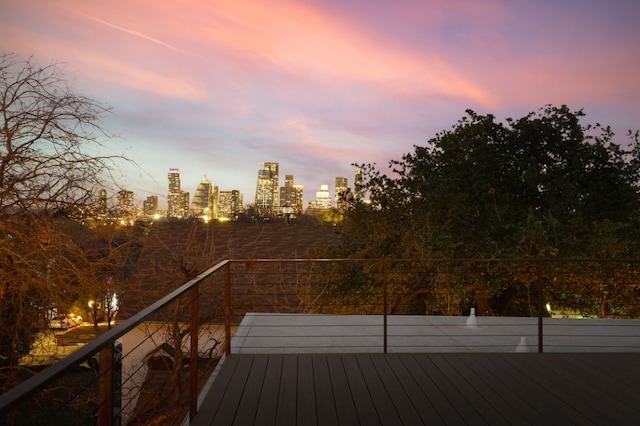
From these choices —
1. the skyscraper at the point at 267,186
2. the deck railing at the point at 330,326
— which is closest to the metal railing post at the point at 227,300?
the deck railing at the point at 330,326

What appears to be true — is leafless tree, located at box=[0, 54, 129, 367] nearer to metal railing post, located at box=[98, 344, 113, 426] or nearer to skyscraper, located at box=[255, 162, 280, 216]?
metal railing post, located at box=[98, 344, 113, 426]

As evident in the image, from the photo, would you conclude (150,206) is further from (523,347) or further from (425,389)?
(523,347)

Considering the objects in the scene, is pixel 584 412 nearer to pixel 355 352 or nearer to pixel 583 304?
pixel 355 352

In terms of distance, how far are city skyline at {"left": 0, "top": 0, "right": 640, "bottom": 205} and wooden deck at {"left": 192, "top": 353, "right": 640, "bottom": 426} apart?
9.52 feet

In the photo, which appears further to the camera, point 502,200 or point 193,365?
point 502,200

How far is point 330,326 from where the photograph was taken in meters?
4.75

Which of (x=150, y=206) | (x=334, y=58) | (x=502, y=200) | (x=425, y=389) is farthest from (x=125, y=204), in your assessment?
(x=502, y=200)

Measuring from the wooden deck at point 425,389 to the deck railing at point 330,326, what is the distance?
0.95ft

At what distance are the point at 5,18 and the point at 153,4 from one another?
2077 millimetres

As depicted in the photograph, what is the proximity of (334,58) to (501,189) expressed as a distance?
465 cm

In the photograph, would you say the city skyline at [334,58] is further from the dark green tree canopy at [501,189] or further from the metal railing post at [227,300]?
the metal railing post at [227,300]

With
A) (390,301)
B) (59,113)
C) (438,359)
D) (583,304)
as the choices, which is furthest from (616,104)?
(59,113)

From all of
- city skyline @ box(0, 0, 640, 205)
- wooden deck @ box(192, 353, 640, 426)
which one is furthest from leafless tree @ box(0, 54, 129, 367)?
wooden deck @ box(192, 353, 640, 426)

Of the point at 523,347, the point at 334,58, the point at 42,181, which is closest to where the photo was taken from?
the point at 523,347
